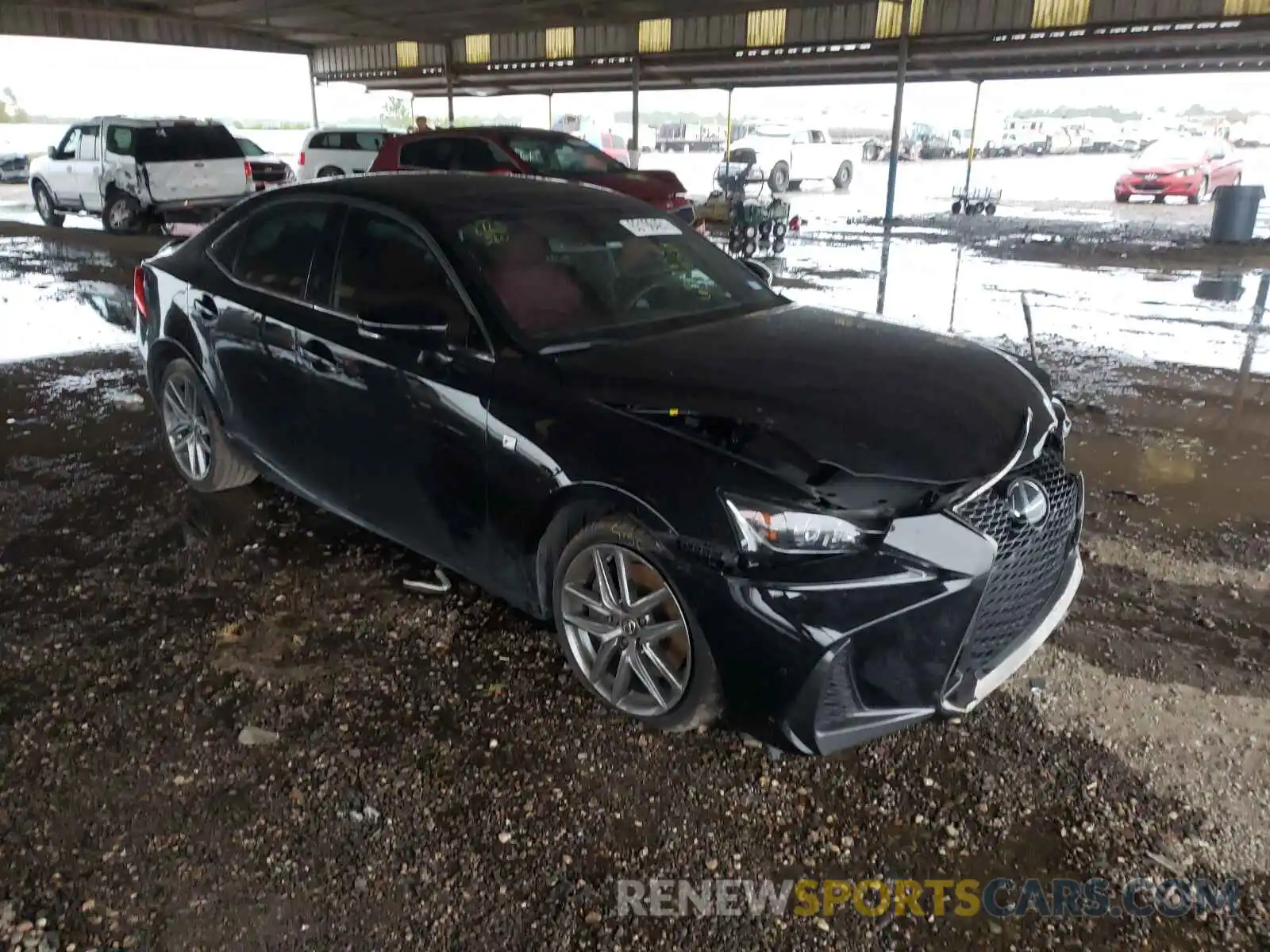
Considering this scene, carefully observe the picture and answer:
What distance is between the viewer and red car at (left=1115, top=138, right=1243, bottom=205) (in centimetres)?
2303

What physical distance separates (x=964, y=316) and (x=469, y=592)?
7010 millimetres

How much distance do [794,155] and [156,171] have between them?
703 inches

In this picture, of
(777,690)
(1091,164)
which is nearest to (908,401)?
(777,690)

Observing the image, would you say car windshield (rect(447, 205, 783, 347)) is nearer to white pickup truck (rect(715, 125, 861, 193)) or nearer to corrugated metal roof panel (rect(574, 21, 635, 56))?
white pickup truck (rect(715, 125, 861, 193))

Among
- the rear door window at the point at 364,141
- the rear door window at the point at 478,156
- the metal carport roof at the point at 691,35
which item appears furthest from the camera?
the rear door window at the point at 364,141

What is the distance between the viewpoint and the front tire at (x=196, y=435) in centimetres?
430

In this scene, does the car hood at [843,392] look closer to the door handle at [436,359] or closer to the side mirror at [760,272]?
the door handle at [436,359]

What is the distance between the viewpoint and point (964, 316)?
914 centimetres

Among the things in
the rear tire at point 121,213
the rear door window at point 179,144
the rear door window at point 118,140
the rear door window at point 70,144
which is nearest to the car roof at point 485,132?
the rear door window at point 179,144

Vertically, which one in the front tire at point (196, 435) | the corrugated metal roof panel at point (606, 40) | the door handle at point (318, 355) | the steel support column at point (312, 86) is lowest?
the front tire at point (196, 435)

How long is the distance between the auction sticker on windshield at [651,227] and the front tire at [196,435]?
6.78ft

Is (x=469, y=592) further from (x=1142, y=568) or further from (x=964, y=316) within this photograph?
(x=964, y=316)
